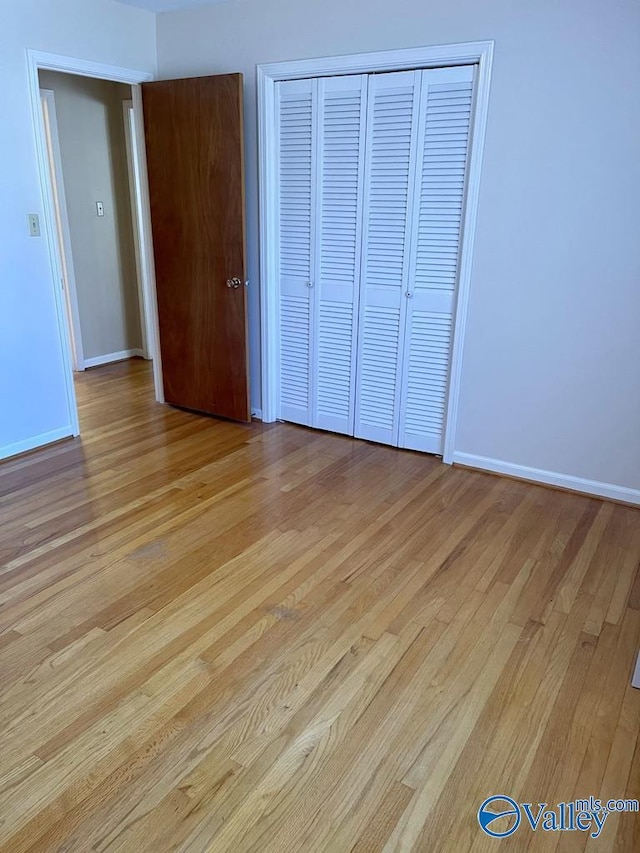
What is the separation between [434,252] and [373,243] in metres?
0.36

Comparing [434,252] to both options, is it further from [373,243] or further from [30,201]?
[30,201]

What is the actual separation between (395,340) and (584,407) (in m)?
1.08

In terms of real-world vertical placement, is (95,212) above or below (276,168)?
below

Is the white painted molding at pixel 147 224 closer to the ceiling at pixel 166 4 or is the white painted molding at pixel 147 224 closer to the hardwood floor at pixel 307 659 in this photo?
the ceiling at pixel 166 4

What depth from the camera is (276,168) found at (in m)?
3.62

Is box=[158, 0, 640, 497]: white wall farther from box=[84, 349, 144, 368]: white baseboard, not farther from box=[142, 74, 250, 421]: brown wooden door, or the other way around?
box=[84, 349, 144, 368]: white baseboard

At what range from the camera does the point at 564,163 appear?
278cm

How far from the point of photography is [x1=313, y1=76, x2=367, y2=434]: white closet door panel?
10.8 feet

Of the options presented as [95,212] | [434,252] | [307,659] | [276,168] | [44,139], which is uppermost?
[44,139]

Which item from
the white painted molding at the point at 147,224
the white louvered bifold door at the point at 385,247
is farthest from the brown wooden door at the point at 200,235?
the white louvered bifold door at the point at 385,247

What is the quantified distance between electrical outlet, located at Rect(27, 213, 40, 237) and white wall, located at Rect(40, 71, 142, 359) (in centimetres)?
176

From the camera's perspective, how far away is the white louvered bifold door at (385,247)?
10.3 feet

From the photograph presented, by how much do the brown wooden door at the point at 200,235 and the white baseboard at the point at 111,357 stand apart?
1399mm

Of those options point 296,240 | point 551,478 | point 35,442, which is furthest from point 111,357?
point 551,478
